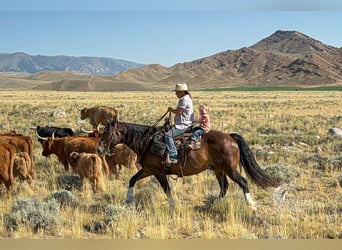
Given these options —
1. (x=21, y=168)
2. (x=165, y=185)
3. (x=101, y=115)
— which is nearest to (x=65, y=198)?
(x=21, y=168)

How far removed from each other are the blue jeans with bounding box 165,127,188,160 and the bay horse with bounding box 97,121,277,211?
0.67 ft

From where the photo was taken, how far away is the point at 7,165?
8102 millimetres

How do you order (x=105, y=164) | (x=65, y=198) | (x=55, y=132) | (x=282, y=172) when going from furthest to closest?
(x=55, y=132) < (x=282, y=172) < (x=105, y=164) < (x=65, y=198)

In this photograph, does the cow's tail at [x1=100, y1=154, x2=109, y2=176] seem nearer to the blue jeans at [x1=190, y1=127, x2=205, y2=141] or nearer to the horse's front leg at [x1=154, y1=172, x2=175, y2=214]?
the horse's front leg at [x1=154, y1=172, x2=175, y2=214]

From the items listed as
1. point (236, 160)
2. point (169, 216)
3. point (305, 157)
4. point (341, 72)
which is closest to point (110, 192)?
point (169, 216)

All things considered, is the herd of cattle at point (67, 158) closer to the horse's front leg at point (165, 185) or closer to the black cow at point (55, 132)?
the horse's front leg at point (165, 185)

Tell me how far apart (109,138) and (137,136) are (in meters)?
0.52

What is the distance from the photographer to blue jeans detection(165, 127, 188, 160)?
24.9 ft

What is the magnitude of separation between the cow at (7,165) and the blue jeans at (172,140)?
310 centimetres

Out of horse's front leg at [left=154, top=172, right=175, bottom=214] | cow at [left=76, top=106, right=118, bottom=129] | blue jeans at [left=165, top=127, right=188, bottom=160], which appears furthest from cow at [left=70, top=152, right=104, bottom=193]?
cow at [left=76, top=106, right=118, bottom=129]

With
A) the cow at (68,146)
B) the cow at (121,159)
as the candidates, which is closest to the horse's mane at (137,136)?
the cow at (121,159)

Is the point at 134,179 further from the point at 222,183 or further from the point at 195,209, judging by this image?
the point at 222,183

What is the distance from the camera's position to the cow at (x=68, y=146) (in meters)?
10.6

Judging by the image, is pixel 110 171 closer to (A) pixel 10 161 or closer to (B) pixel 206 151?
(A) pixel 10 161
